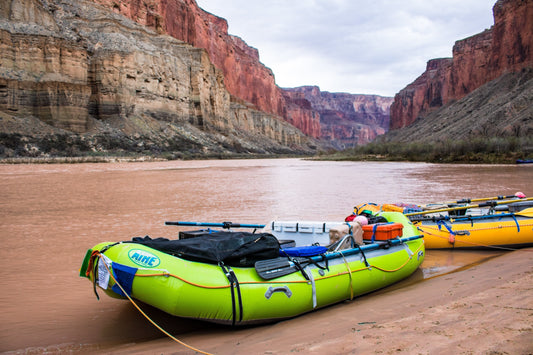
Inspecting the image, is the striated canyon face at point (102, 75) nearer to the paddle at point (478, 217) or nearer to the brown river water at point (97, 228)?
the brown river water at point (97, 228)

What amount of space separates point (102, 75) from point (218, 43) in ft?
257

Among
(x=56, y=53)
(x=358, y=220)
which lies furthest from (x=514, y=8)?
(x=358, y=220)

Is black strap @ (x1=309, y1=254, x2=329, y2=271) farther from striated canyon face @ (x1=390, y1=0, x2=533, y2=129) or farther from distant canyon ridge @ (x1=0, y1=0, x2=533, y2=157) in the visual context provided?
striated canyon face @ (x1=390, y1=0, x2=533, y2=129)

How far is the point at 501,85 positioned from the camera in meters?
62.0

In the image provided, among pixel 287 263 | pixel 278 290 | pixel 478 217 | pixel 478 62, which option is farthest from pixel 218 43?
pixel 278 290

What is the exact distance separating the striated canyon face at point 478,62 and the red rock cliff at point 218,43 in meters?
51.2

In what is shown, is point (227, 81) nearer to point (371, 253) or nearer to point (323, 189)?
point (323, 189)

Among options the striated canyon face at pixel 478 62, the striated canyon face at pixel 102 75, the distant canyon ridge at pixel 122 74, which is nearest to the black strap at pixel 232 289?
the distant canyon ridge at pixel 122 74

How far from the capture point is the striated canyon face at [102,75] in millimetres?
44250

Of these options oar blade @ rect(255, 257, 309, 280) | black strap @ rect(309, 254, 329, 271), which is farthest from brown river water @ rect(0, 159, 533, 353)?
black strap @ rect(309, 254, 329, 271)

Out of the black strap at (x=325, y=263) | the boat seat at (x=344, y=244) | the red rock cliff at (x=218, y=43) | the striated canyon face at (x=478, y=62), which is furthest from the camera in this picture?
the red rock cliff at (x=218, y=43)

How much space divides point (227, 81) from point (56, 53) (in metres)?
81.4

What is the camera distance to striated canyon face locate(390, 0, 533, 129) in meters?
63.4

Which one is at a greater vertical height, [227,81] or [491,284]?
[227,81]
